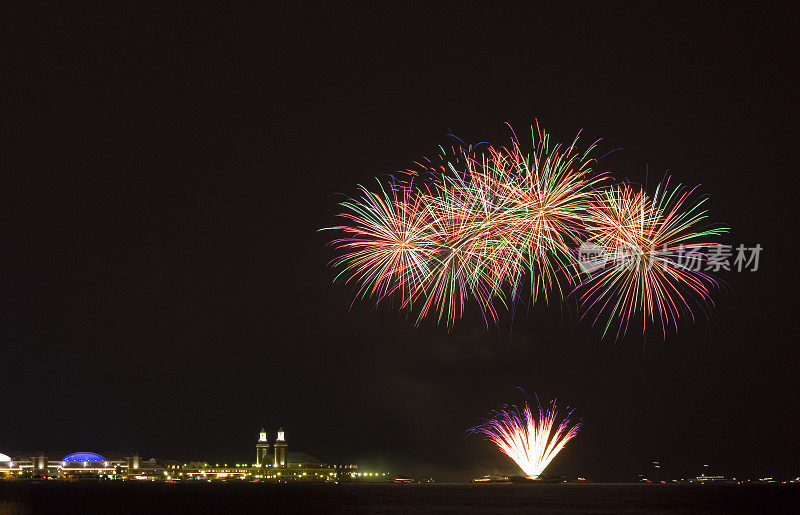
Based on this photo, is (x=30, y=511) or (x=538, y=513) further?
(x=538, y=513)

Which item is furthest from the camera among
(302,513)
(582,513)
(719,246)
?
(582,513)

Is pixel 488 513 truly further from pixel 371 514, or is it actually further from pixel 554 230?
pixel 554 230

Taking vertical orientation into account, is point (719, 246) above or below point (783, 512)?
above

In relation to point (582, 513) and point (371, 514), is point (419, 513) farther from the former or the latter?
point (582, 513)

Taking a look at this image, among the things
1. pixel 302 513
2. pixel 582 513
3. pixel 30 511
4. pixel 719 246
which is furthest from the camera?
pixel 582 513

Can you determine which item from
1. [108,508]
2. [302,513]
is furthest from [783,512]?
[108,508]

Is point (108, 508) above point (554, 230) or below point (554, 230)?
below

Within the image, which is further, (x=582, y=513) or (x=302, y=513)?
(x=582, y=513)

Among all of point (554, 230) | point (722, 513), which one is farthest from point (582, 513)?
point (554, 230)

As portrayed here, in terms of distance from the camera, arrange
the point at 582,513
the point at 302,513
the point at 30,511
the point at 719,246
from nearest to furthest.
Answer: the point at 719,246 < the point at 30,511 < the point at 302,513 < the point at 582,513
